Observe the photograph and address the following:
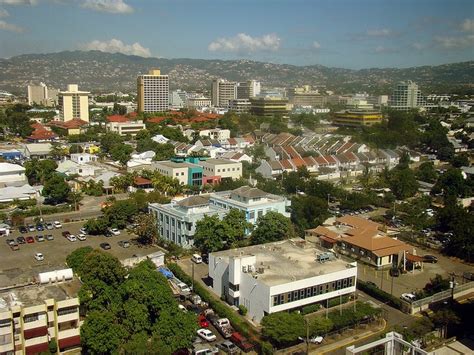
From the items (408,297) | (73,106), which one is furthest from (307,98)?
(408,297)

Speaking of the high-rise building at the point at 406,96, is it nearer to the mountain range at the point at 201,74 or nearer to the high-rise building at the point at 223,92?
the mountain range at the point at 201,74

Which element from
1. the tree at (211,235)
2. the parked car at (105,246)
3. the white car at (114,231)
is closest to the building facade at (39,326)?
the tree at (211,235)

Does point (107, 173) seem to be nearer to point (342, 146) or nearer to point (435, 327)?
point (342, 146)

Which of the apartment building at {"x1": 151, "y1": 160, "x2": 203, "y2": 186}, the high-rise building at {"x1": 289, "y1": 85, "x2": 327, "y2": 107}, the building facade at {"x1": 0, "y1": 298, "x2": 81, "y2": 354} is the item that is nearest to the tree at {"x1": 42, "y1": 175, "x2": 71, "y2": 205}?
the apartment building at {"x1": 151, "y1": 160, "x2": 203, "y2": 186}

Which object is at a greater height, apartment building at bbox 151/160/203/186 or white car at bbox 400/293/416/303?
apartment building at bbox 151/160/203/186

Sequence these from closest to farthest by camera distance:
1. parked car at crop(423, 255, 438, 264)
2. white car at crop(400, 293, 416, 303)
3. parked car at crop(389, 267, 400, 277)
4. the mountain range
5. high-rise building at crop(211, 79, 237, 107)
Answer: white car at crop(400, 293, 416, 303) < parked car at crop(389, 267, 400, 277) < parked car at crop(423, 255, 438, 264) < the mountain range < high-rise building at crop(211, 79, 237, 107)

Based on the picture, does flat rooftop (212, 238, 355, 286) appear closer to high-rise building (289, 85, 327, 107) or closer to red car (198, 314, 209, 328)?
red car (198, 314, 209, 328)
